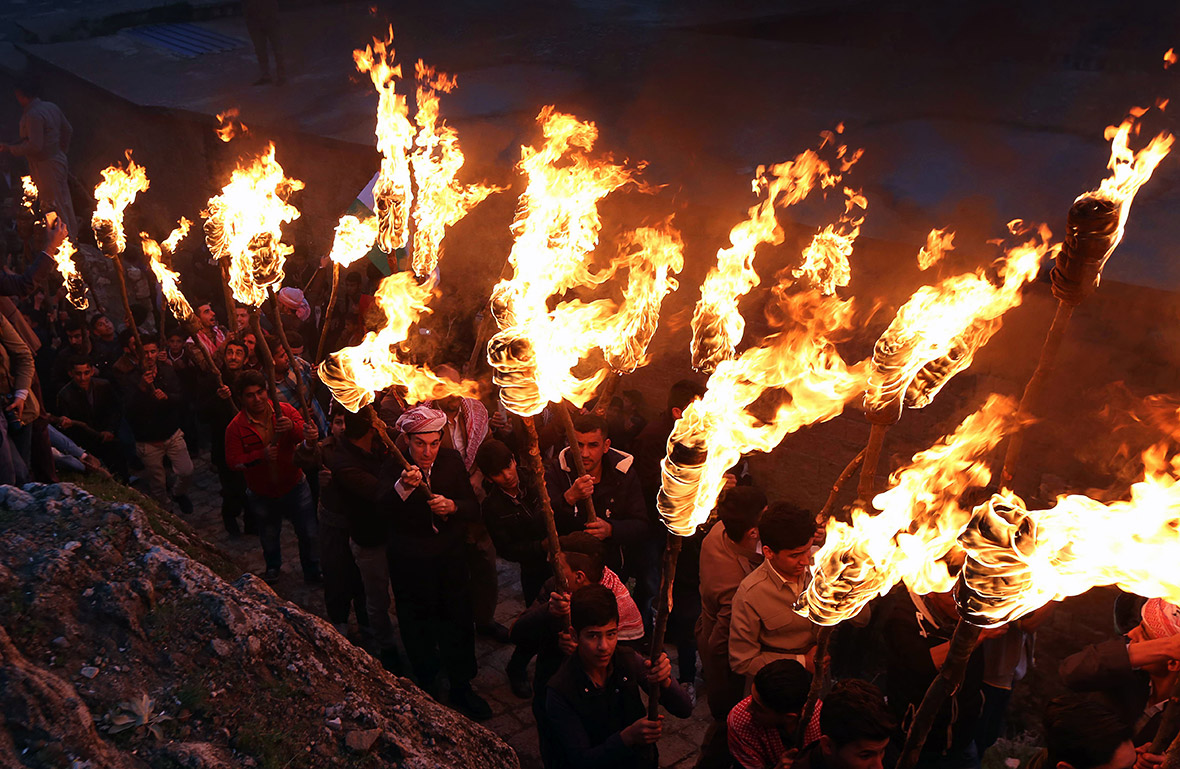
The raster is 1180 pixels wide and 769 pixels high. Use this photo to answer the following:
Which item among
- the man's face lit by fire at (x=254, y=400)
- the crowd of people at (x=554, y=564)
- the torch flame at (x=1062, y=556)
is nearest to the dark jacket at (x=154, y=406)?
the crowd of people at (x=554, y=564)

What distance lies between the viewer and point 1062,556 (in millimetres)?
3307

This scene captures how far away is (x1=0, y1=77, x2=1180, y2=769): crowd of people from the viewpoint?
193 inches

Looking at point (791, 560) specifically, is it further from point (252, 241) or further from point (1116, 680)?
point (252, 241)

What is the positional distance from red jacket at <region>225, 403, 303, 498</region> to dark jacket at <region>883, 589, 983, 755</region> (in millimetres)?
5433

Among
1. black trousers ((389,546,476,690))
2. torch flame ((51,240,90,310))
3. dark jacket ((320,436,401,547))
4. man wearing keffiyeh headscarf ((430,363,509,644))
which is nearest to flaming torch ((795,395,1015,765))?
black trousers ((389,546,476,690))

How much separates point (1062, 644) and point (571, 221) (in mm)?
5567

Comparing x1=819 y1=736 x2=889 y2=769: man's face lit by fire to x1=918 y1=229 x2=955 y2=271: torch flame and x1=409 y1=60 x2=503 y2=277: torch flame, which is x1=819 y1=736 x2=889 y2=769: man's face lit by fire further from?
x1=918 y1=229 x2=955 y2=271: torch flame

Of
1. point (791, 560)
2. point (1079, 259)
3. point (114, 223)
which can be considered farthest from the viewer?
point (114, 223)

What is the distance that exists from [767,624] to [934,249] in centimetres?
531

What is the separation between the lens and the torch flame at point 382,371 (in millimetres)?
6168

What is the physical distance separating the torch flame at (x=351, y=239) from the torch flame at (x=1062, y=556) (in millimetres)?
5925

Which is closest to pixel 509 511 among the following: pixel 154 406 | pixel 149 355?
pixel 154 406

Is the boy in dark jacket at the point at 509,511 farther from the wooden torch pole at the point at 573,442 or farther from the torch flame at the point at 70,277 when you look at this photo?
the torch flame at the point at 70,277

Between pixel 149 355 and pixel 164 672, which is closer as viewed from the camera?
pixel 164 672
